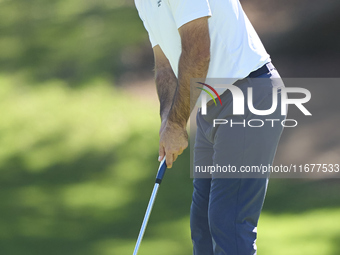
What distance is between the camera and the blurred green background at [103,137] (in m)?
3.05

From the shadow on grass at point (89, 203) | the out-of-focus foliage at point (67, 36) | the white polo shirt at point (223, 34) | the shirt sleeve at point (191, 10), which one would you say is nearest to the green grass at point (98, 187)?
the shadow on grass at point (89, 203)

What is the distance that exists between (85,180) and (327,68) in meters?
2.67

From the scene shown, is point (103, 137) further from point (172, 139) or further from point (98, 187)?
point (172, 139)

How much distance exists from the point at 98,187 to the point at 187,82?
73.9 inches

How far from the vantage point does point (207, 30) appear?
6.12ft

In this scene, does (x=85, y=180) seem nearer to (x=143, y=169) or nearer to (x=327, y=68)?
(x=143, y=169)

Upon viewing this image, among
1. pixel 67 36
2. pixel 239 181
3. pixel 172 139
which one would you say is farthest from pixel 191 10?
pixel 67 36

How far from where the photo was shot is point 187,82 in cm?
192

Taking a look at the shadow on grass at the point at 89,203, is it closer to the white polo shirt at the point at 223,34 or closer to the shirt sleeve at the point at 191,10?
the white polo shirt at the point at 223,34

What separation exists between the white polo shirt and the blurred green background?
1.25 metres

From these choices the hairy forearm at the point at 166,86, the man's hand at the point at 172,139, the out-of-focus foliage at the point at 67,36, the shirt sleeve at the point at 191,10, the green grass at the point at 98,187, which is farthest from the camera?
the out-of-focus foliage at the point at 67,36

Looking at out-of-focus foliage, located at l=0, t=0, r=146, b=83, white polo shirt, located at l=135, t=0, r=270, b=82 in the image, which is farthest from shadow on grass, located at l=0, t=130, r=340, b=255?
white polo shirt, located at l=135, t=0, r=270, b=82

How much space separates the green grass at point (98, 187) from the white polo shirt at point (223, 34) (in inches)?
49.7

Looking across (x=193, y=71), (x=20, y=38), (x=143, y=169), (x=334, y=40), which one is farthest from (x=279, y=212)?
(x=20, y=38)
